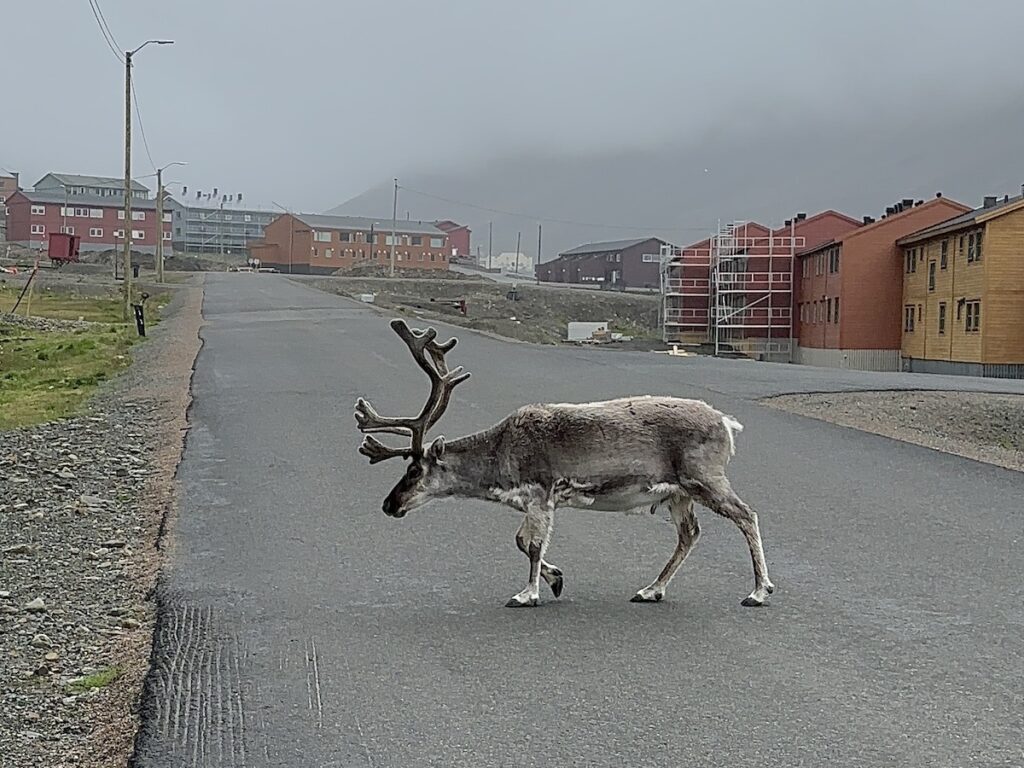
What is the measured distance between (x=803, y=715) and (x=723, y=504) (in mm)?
2170

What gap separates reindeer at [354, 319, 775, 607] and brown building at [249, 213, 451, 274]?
128 meters

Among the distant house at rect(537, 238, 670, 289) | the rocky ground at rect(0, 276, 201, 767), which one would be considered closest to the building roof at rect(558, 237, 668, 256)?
the distant house at rect(537, 238, 670, 289)

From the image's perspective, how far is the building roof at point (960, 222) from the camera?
176 ft

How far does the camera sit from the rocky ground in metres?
6.18

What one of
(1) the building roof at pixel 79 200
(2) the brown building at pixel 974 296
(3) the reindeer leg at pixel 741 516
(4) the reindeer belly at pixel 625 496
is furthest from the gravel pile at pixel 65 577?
(1) the building roof at pixel 79 200

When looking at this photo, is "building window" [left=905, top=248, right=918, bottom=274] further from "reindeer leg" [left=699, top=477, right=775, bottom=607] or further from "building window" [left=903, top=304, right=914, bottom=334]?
"reindeer leg" [left=699, top=477, right=775, bottom=607]

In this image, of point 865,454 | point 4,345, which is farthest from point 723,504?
point 4,345

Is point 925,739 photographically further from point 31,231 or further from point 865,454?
point 31,231

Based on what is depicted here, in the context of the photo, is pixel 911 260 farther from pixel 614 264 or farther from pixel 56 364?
pixel 614 264

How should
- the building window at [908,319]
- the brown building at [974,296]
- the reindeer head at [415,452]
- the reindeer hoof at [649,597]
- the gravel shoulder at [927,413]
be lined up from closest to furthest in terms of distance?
the reindeer hoof at [649,597] < the reindeer head at [415,452] < the gravel shoulder at [927,413] < the brown building at [974,296] < the building window at [908,319]

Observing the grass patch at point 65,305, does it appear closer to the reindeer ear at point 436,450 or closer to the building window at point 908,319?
the building window at point 908,319

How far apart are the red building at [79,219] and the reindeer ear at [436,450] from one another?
130m

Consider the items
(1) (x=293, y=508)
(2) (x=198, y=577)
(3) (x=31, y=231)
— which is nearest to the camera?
(2) (x=198, y=577)

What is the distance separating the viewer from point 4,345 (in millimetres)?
35219
